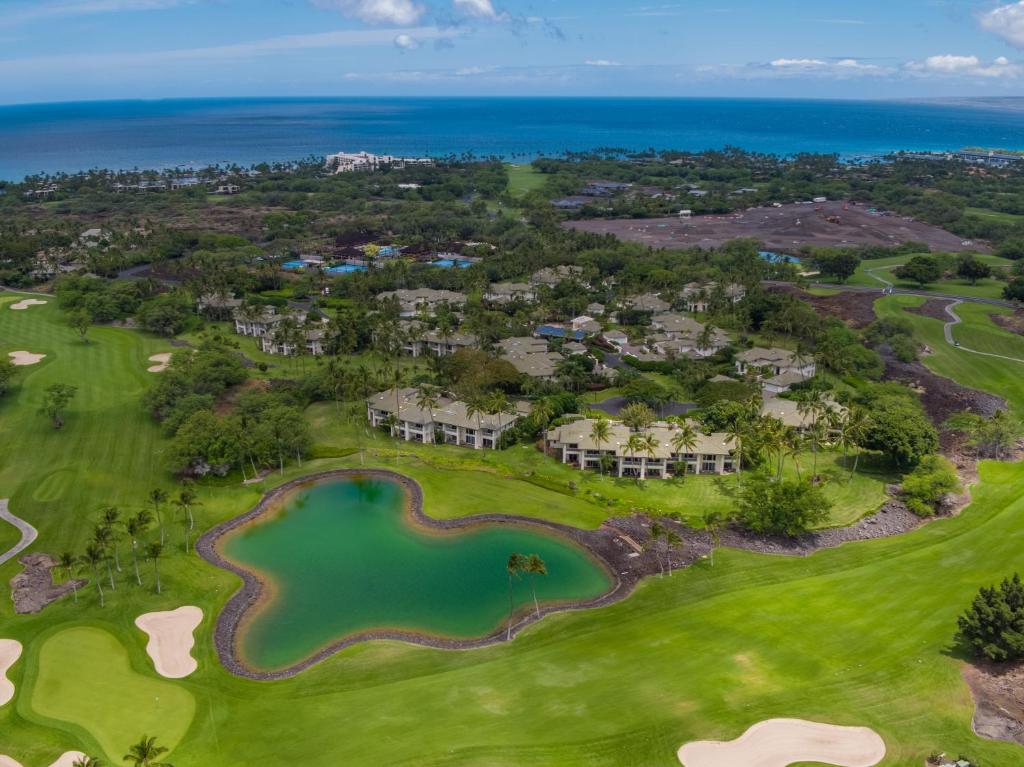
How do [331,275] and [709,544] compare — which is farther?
[331,275]

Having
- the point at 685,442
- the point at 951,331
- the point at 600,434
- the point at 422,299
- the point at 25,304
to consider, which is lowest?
the point at 685,442

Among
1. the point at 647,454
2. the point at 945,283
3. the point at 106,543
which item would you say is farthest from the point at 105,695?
the point at 945,283

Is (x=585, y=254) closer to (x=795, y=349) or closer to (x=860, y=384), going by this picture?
(x=795, y=349)

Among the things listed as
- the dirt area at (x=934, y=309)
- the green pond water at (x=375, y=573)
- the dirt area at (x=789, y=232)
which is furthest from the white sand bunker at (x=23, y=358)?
the dirt area at (x=934, y=309)

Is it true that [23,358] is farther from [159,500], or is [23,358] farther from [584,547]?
[584,547]

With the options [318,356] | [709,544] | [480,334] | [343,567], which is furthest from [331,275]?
[709,544]

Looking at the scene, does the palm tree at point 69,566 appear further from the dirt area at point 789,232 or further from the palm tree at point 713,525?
the dirt area at point 789,232
